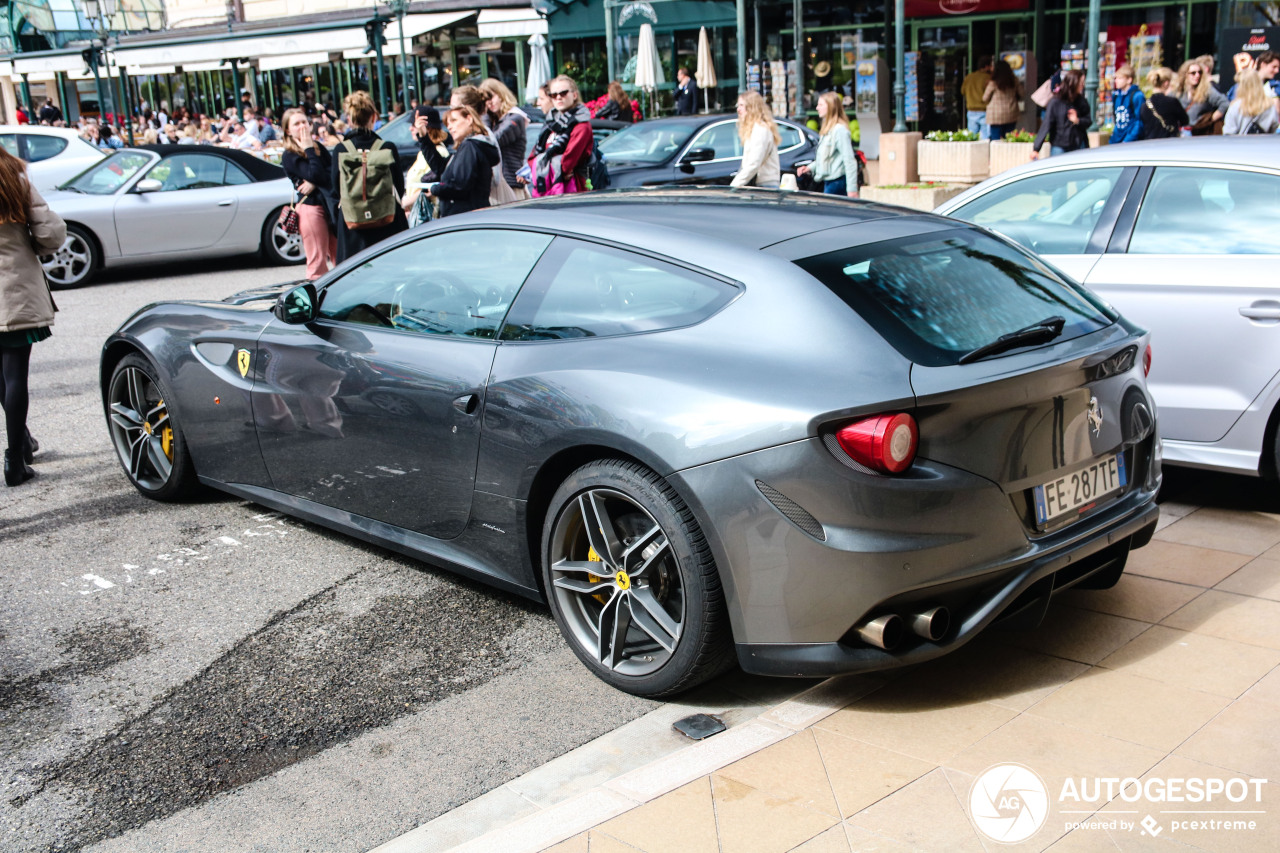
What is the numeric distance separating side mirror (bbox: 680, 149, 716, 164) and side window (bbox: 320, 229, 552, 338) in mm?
9171

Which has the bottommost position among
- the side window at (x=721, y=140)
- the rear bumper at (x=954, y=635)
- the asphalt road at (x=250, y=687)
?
the asphalt road at (x=250, y=687)

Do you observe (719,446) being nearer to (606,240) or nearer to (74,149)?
(606,240)

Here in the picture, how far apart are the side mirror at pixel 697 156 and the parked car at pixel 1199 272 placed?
829 centimetres

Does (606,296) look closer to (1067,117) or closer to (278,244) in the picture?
(1067,117)

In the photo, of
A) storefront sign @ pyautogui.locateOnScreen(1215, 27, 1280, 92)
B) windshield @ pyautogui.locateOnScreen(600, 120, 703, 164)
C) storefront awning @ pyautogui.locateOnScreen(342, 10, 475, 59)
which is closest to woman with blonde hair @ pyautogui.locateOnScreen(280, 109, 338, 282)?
windshield @ pyautogui.locateOnScreen(600, 120, 703, 164)

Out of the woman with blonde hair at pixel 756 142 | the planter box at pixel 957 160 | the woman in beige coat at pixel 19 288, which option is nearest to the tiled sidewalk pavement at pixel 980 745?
the woman in beige coat at pixel 19 288

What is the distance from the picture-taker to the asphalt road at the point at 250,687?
322 centimetres

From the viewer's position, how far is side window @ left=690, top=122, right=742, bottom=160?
45.6 ft

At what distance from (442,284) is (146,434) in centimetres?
216

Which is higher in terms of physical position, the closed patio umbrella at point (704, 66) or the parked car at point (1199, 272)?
the closed patio umbrella at point (704, 66)

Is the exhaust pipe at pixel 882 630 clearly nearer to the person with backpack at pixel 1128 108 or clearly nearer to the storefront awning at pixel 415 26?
the person with backpack at pixel 1128 108

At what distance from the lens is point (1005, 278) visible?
3.88m

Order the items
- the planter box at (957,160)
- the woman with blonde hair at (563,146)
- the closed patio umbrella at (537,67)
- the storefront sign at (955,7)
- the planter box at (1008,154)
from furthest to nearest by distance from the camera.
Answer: the closed patio umbrella at (537,67) → the storefront sign at (955,7) → the planter box at (957,160) → the planter box at (1008,154) → the woman with blonde hair at (563,146)

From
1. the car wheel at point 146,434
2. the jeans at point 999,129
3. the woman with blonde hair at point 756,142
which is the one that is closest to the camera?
the car wheel at point 146,434
